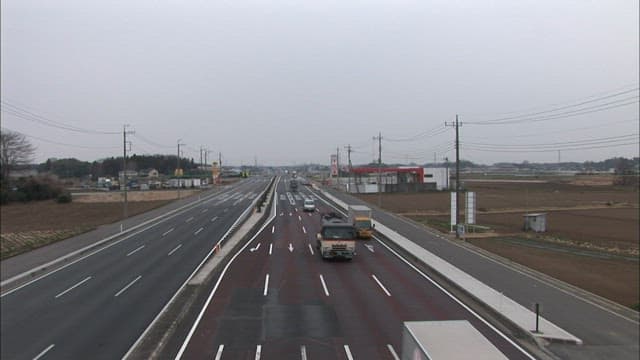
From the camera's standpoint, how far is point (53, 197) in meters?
94.2

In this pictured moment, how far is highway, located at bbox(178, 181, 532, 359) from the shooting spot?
15.1 metres

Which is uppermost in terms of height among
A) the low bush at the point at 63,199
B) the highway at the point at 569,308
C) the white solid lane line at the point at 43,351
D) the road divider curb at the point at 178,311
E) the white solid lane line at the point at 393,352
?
the low bush at the point at 63,199

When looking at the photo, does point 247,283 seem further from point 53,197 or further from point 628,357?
point 53,197

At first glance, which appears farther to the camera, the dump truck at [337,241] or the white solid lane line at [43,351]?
the dump truck at [337,241]

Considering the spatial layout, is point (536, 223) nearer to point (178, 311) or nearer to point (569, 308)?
point (569, 308)

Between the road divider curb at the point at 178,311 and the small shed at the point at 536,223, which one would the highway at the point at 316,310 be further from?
the small shed at the point at 536,223

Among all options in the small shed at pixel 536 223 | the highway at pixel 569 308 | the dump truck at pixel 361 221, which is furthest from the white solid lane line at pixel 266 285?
the small shed at pixel 536 223

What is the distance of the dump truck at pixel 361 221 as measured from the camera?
40469 millimetres

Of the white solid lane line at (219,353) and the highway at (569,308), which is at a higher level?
the white solid lane line at (219,353)

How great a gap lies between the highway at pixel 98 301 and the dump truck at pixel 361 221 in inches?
431

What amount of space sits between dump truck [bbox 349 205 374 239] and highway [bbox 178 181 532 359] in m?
7.96

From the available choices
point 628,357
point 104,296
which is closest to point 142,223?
point 104,296

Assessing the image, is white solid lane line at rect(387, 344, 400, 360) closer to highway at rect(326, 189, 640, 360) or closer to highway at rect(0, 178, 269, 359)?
highway at rect(326, 189, 640, 360)

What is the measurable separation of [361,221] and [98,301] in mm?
23056
